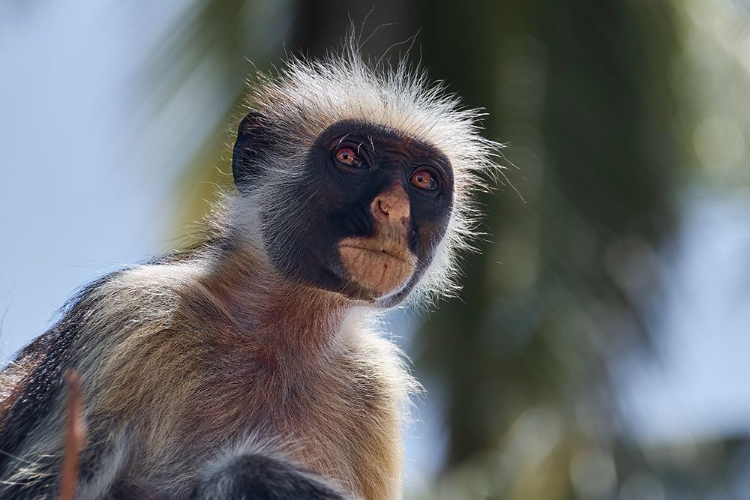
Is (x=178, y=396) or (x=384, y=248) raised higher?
(x=384, y=248)

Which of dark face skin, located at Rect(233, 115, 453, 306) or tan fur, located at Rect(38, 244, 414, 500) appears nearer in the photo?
tan fur, located at Rect(38, 244, 414, 500)

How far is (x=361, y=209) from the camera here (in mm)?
5336

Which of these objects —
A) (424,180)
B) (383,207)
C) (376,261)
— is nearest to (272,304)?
(376,261)

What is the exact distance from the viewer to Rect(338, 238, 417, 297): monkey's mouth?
525 cm

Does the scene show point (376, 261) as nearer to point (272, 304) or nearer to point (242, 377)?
point (272, 304)

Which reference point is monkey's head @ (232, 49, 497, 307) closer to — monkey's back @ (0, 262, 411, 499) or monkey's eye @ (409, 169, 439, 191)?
monkey's eye @ (409, 169, 439, 191)

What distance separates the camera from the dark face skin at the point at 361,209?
5277 mm

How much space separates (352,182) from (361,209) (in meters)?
0.19

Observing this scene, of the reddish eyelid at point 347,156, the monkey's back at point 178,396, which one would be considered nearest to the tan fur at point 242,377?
the monkey's back at point 178,396

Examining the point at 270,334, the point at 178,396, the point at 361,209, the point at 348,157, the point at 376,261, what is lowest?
the point at 178,396

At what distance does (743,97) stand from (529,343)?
3.92m

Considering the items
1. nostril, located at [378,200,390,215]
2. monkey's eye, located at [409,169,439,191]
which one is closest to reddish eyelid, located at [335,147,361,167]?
monkey's eye, located at [409,169,439,191]

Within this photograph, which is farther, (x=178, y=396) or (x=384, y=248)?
(x=384, y=248)

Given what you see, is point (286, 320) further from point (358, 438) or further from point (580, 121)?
point (580, 121)
